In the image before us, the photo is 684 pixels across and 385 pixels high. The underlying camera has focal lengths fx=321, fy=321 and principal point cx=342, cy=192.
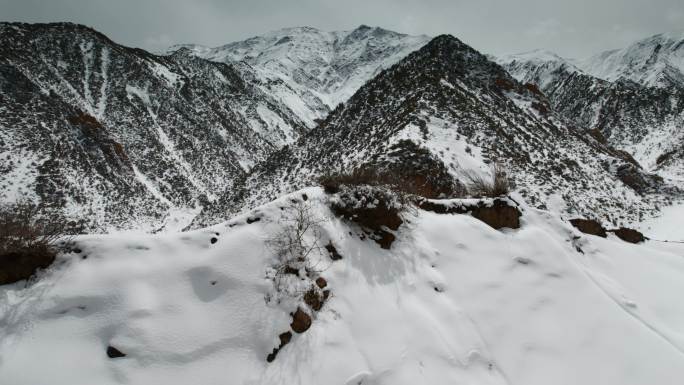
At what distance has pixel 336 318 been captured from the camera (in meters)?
4.70

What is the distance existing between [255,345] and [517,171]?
1636 centimetres


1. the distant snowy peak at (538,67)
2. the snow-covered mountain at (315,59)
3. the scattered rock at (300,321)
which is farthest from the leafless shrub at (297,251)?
the distant snowy peak at (538,67)

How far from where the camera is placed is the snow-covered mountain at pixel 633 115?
37.7 meters

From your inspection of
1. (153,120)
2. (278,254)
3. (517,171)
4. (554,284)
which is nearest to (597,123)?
(517,171)

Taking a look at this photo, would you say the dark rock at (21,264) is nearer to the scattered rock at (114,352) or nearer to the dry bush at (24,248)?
the dry bush at (24,248)

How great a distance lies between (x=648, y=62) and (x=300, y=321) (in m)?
127

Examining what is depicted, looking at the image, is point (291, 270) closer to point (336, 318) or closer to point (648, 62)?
point (336, 318)

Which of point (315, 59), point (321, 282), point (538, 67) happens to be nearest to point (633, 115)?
point (538, 67)

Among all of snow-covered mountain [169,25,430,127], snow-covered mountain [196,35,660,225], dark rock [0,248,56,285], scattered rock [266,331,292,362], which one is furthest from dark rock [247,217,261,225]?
snow-covered mountain [169,25,430,127]

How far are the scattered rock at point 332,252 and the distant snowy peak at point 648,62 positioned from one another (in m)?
95.0

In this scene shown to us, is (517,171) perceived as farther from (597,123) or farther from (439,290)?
(597,123)

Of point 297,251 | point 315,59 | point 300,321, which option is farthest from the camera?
point 315,59

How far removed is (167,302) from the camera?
4344 mm

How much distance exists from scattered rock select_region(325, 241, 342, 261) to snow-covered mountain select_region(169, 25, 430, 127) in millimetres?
75269
